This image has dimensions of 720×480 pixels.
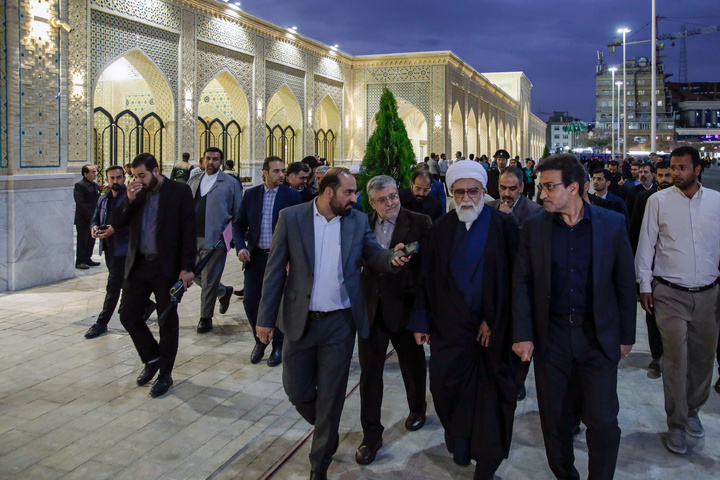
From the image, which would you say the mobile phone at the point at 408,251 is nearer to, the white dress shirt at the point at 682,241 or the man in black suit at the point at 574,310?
the man in black suit at the point at 574,310

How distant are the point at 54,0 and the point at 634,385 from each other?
795 centimetres

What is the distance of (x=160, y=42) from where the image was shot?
44.4 ft

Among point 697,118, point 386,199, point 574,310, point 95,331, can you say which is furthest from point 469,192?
point 697,118

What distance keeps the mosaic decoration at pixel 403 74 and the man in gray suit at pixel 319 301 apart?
68.0 feet

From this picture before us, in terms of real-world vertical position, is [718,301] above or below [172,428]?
above

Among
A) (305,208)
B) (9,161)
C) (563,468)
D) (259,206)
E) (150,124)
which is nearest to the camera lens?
(563,468)

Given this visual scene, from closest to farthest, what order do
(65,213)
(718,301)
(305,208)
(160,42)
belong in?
(305,208) < (718,301) < (65,213) < (160,42)

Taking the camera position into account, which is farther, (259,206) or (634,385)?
(259,206)

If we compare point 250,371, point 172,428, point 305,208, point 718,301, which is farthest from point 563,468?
point 250,371

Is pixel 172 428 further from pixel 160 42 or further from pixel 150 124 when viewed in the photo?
pixel 150 124

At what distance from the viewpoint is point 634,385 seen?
456 centimetres

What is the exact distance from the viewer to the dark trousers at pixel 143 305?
4352mm

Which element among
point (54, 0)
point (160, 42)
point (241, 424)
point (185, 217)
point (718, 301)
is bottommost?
point (241, 424)

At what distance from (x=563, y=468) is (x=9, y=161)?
7.34 m
